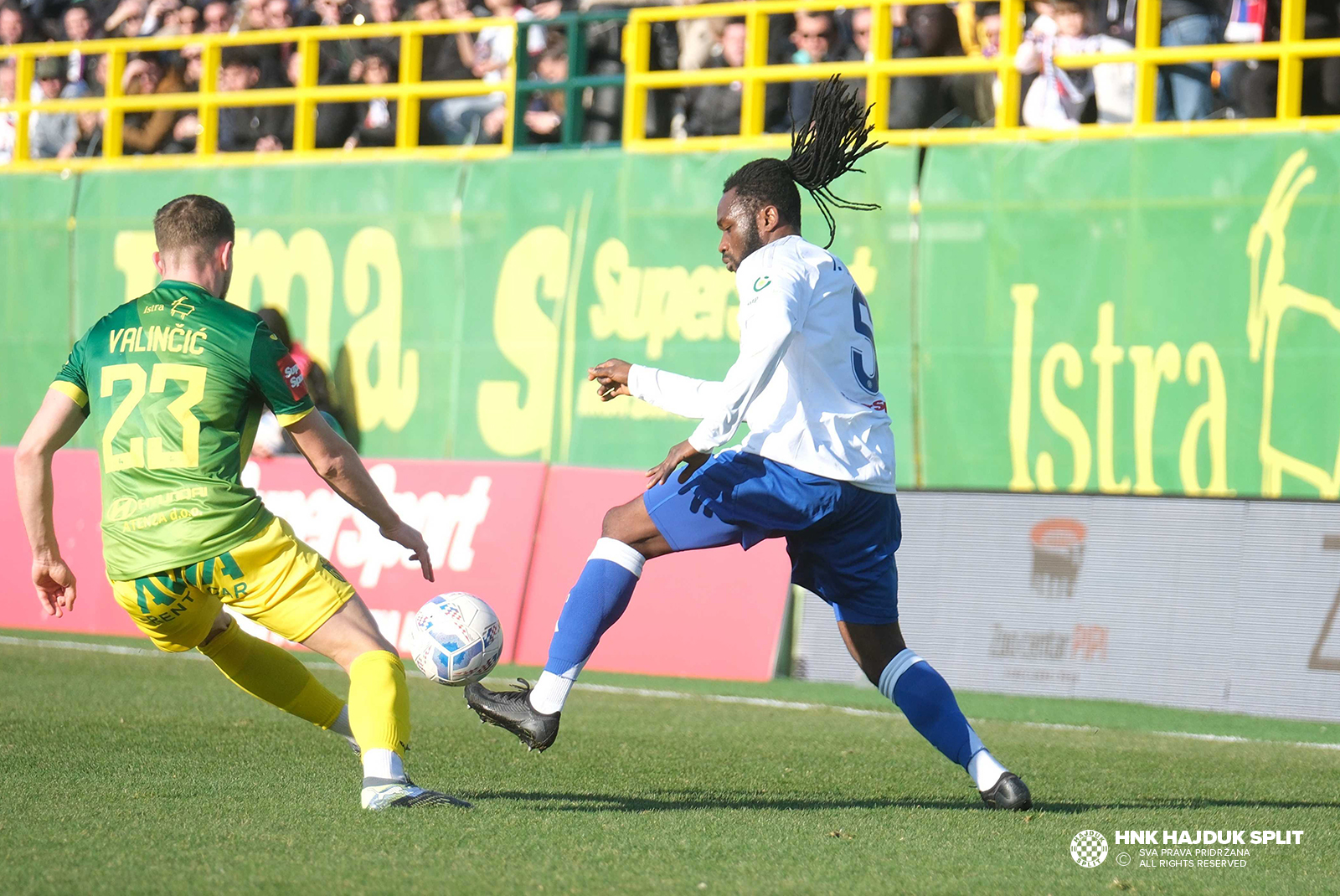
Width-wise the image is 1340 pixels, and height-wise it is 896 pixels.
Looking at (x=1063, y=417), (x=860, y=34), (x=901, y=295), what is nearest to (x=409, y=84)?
(x=860, y=34)

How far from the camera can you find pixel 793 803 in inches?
246

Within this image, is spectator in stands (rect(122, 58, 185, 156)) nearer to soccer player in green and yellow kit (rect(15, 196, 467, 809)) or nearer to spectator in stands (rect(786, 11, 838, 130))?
spectator in stands (rect(786, 11, 838, 130))

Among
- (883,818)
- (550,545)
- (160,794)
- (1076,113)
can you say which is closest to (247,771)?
(160,794)

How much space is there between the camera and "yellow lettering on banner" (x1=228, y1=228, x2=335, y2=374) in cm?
1442

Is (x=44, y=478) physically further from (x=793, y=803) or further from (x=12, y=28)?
(x=12, y=28)

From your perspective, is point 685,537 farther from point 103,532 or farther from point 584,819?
point 103,532

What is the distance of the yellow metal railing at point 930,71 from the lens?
1095 centimetres

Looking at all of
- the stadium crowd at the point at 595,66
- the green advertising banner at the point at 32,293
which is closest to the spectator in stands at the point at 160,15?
the stadium crowd at the point at 595,66

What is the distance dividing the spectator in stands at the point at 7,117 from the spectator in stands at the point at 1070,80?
9388 mm

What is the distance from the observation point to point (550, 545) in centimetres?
1197

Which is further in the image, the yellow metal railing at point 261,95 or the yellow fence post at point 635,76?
the yellow metal railing at point 261,95

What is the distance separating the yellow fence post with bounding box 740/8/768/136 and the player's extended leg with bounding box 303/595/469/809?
807cm

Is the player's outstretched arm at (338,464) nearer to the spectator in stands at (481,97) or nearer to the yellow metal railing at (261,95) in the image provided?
the yellow metal railing at (261,95)

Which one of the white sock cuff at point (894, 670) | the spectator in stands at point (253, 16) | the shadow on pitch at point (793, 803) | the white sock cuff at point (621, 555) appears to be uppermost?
the spectator in stands at point (253, 16)
